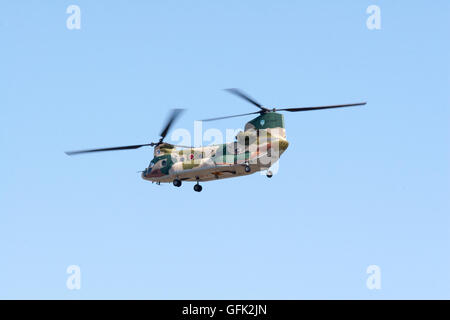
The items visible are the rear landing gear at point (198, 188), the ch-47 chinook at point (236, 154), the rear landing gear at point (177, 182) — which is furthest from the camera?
the rear landing gear at point (177, 182)

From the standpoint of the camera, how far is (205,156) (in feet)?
308

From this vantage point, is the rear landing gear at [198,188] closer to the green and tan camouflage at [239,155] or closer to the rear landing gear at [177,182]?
the green and tan camouflage at [239,155]

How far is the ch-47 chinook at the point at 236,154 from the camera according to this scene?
9012 cm

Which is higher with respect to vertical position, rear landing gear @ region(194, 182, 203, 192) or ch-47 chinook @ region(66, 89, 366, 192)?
ch-47 chinook @ region(66, 89, 366, 192)

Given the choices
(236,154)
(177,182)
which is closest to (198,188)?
(177,182)

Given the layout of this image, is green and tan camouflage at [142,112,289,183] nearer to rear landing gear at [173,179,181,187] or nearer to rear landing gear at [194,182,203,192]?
rear landing gear at [173,179,181,187]

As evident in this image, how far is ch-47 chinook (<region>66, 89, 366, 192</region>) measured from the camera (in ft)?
296

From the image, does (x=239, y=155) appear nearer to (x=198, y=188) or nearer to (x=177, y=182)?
(x=198, y=188)

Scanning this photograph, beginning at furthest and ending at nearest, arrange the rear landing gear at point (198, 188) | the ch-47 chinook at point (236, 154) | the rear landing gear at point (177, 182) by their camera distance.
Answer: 1. the rear landing gear at point (177, 182)
2. the rear landing gear at point (198, 188)
3. the ch-47 chinook at point (236, 154)
